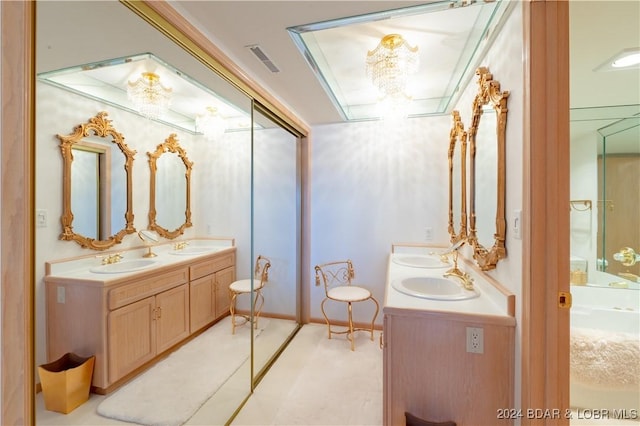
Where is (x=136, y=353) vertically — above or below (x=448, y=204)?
below

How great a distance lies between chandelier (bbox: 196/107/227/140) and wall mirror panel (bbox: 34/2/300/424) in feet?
0.15

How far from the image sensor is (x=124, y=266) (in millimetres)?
1411

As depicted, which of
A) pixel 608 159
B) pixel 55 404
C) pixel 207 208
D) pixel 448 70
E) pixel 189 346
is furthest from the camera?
pixel 608 159

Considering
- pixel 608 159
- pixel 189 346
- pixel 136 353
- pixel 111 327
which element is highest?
pixel 608 159

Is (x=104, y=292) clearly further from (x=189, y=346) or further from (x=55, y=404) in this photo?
(x=189, y=346)

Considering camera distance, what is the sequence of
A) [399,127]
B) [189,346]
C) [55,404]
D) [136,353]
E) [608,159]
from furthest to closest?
[399,127], [608,159], [189,346], [136,353], [55,404]

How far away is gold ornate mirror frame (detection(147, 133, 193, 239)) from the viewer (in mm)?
1670

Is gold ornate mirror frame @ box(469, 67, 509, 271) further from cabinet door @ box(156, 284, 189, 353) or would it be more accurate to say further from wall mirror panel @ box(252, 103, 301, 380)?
cabinet door @ box(156, 284, 189, 353)

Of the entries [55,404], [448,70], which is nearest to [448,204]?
[448,70]

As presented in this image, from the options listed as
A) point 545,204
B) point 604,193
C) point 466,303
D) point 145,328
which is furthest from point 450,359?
point 604,193

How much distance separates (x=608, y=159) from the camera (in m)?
2.55

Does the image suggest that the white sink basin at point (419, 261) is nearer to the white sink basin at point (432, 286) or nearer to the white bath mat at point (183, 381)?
the white sink basin at point (432, 286)

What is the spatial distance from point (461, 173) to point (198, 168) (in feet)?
7.26

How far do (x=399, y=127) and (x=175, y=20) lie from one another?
7.73 ft
